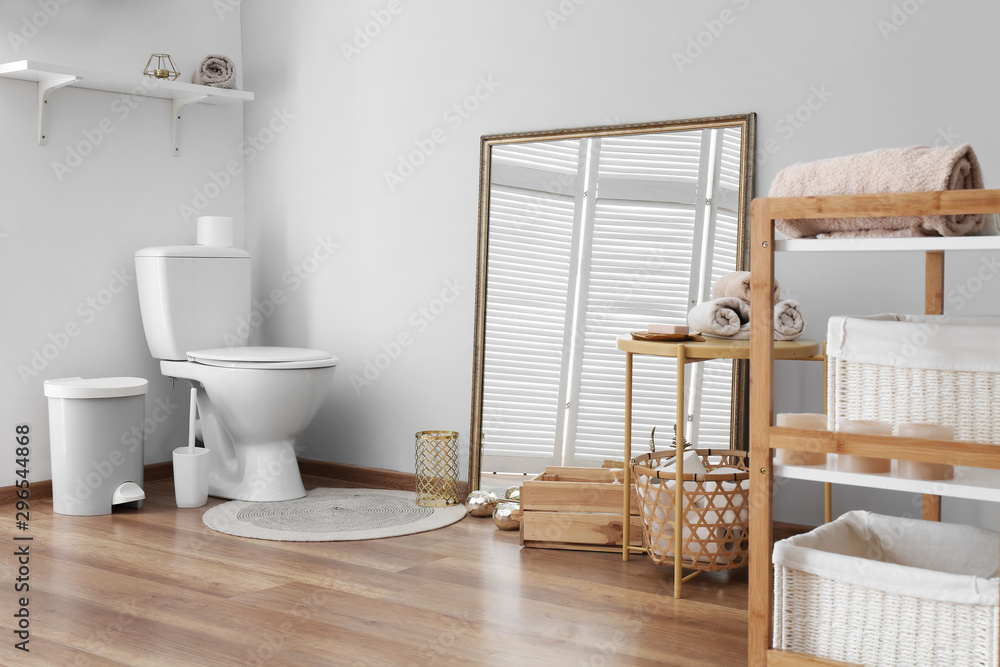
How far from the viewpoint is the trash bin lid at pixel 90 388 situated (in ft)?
9.20

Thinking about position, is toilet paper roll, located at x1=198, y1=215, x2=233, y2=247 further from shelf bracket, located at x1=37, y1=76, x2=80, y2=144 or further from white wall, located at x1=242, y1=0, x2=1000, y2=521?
shelf bracket, located at x1=37, y1=76, x2=80, y2=144

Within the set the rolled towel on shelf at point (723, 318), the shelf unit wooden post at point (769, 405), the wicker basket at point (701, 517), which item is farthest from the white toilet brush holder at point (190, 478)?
the shelf unit wooden post at point (769, 405)

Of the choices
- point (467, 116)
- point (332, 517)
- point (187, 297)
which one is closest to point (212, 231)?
point (187, 297)

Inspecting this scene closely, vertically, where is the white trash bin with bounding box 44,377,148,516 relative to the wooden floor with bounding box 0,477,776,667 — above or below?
above

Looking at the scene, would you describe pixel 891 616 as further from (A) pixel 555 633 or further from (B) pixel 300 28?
(B) pixel 300 28

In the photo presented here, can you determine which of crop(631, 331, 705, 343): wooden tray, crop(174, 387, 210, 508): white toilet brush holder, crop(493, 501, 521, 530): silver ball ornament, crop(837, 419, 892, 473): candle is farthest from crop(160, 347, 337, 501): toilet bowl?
crop(837, 419, 892, 473): candle

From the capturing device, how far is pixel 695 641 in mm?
1813

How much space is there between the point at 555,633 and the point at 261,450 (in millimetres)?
1485

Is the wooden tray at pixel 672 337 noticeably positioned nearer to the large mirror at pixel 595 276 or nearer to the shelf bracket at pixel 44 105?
the large mirror at pixel 595 276

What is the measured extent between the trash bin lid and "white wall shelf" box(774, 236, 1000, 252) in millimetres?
2084

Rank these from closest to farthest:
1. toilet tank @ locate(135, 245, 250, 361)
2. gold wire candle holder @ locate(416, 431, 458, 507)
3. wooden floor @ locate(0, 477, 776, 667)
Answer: wooden floor @ locate(0, 477, 776, 667) < gold wire candle holder @ locate(416, 431, 458, 507) < toilet tank @ locate(135, 245, 250, 361)

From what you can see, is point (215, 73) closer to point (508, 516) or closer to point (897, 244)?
point (508, 516)

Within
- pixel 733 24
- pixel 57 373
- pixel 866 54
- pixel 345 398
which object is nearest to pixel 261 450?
pixel 345 398

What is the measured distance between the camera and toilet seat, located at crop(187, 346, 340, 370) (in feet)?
9.55
